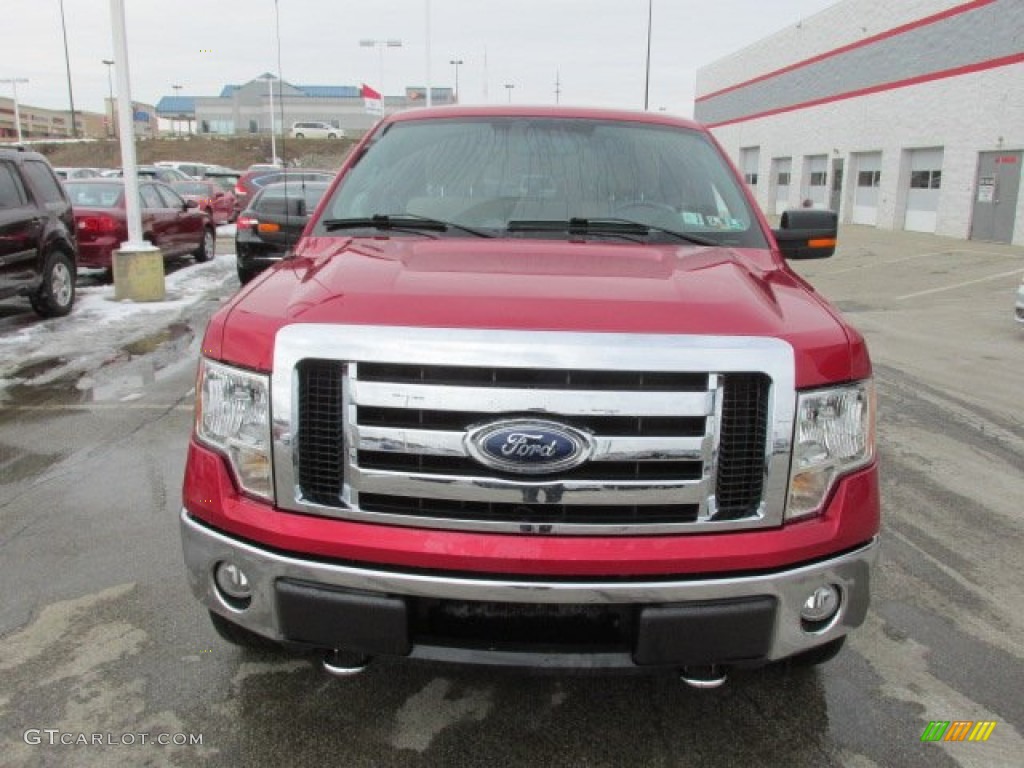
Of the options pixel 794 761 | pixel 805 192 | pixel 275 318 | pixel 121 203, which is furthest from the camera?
pixel 805 192

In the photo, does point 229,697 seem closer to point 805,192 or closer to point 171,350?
point 171,350

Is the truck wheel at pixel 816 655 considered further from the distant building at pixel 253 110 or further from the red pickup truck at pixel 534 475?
the distant building at pixel 253 110

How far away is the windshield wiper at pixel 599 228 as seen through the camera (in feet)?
10.5

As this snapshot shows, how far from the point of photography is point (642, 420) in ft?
6.93

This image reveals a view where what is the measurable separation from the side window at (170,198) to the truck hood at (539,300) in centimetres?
1341

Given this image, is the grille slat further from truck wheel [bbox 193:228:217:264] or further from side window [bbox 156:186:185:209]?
truck wheel [bbox 193:228:217:264]

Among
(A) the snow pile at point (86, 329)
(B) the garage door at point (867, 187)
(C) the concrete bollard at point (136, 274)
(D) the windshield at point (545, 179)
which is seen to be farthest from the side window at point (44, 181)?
(B) the garage door at point (867, 187)

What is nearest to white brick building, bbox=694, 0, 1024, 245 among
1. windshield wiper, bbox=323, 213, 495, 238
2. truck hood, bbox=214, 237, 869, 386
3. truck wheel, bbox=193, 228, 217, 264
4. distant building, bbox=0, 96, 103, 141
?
truck wheel, bbox=193, 228, 217, 264

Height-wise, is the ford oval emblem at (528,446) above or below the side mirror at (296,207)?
below

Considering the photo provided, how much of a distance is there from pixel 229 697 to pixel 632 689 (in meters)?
1.32

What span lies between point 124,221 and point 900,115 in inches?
973

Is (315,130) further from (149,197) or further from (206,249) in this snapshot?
(149,197)

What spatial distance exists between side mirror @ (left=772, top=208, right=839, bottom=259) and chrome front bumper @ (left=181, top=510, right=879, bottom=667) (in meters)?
1.85

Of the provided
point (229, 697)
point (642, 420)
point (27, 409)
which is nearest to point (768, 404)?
point (642, 420)
